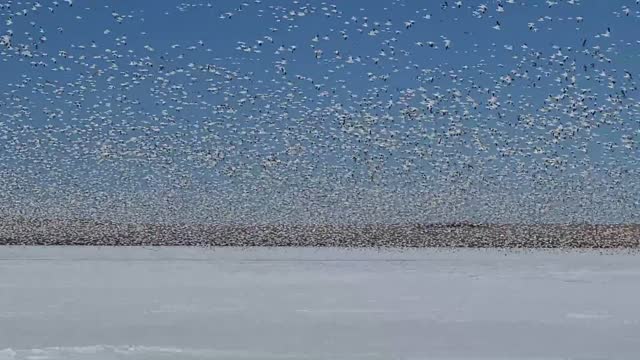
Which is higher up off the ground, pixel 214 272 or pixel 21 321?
pixel 21 321

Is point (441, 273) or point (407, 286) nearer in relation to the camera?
point (407, 286)

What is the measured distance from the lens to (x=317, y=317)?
12.2 m

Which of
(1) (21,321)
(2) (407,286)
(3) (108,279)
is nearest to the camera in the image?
(1) (21,321)

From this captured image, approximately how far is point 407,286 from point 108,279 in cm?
597

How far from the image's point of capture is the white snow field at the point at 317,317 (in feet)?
31.4

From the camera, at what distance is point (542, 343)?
1007cm

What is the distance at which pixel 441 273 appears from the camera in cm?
2170

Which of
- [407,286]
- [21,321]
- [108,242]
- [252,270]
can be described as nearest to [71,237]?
[108,242]

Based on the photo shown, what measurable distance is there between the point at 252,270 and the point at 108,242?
33497mm

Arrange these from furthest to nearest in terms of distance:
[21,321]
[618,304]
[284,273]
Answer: [284,273]
[618,304]
[21,321]

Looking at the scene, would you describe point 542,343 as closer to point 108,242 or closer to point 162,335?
point 162,335

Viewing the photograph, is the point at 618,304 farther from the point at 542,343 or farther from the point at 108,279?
the point at 108,279

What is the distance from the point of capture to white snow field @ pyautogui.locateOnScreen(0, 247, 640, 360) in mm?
9570

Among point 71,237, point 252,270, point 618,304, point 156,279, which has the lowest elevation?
point 71,237
